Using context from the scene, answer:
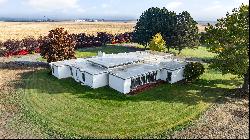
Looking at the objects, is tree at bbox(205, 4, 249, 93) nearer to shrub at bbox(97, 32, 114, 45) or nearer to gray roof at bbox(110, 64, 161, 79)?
gray roof at bbox(110, 64, 161, 79)

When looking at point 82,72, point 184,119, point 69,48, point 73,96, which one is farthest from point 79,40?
point 184,119

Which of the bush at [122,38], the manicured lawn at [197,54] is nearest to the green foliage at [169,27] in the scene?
the manicured lawn at [197,54]

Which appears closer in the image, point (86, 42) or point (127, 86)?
point (127, 86)

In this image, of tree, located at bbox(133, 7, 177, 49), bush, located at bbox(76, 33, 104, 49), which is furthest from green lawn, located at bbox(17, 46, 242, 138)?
bush, located at bbox(76, 33, 104, 49)

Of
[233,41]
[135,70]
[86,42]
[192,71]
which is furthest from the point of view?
[86,42]

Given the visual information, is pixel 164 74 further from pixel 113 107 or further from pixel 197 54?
pixel 197 54

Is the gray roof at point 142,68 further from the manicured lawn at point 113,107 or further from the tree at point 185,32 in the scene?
the tree at point 185,32


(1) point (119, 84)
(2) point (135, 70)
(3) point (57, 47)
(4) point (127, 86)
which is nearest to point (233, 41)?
(2) point (135, 70)
